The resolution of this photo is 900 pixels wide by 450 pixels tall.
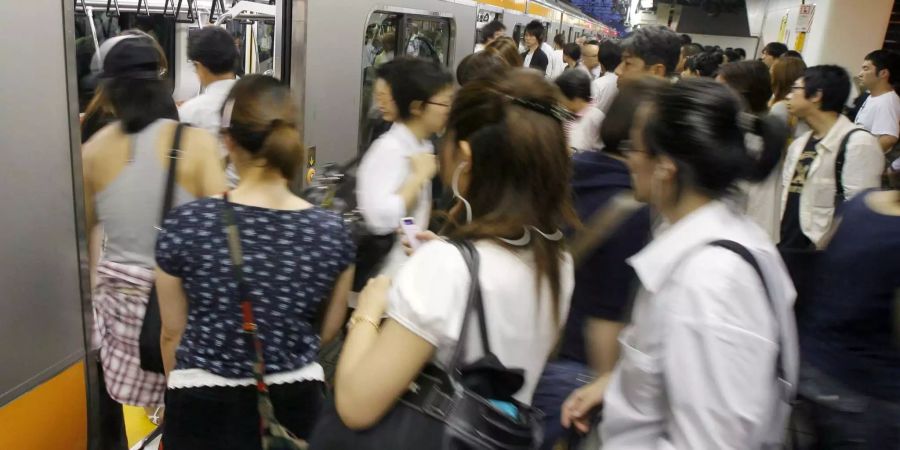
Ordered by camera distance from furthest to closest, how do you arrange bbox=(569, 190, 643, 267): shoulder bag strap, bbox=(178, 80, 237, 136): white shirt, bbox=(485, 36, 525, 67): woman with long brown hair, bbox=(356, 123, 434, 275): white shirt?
1. bbox=(485, 36, 525, 67): woman with long brown hair
2. bbox=(178, 80, 237, 136): white shirt
3. bbox=(356, 123, 434, 275): white shirt
4. bbox=(569, 190, 643, 267): shoulder bag strap

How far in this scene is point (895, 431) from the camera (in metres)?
1.47

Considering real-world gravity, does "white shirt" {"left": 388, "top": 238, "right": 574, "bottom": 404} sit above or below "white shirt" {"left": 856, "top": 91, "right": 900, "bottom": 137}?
below

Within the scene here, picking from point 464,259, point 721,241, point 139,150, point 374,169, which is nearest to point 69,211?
point 139,150

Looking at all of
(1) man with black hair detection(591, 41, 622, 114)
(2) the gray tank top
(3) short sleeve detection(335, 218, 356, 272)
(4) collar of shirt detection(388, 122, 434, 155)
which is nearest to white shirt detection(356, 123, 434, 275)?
(4) collar of shirt detection(388, 122, 434, 155)

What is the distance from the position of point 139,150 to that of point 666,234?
4.91 feet

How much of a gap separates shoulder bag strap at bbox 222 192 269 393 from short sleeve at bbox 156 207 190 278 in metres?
0.10

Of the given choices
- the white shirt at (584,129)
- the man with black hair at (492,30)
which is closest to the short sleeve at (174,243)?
the white shirt at (584,129)

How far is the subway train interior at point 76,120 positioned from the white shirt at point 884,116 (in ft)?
8.00

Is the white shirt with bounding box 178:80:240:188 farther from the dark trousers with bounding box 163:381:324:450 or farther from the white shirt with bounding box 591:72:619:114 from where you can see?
the white shirt with bounding box 591:72:619:114

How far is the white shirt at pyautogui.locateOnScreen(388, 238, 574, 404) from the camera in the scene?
1.09 m

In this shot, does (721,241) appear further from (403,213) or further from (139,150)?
(139,150)

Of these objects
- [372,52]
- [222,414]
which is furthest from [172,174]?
[372,52]

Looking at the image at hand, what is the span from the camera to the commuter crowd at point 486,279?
3.61 feet

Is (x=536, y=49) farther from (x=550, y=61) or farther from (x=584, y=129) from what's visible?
(x=584, y=129)
